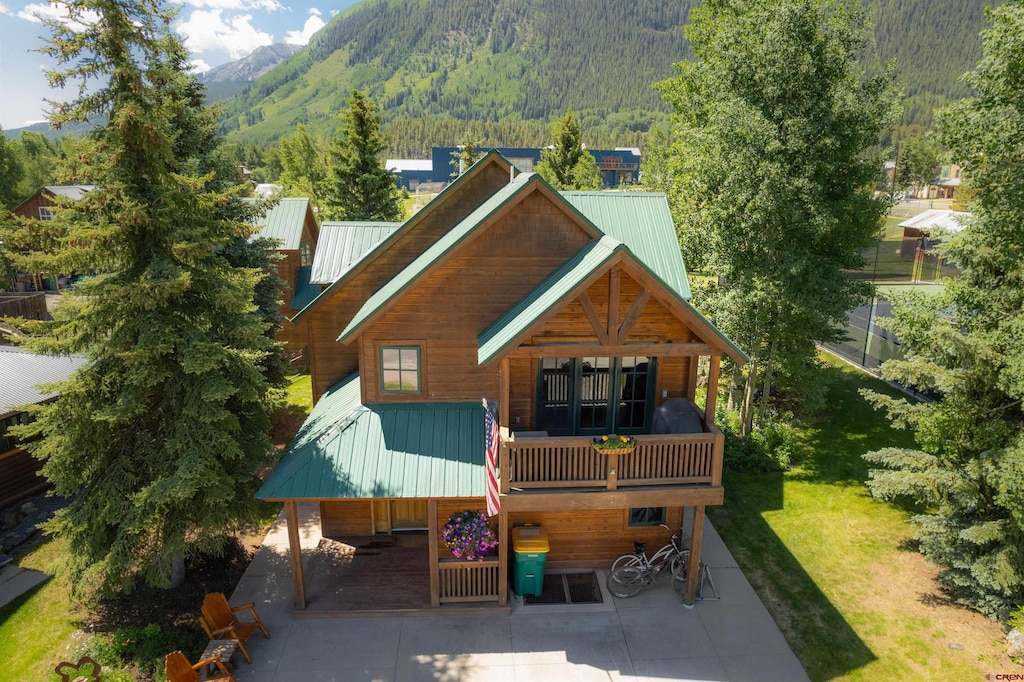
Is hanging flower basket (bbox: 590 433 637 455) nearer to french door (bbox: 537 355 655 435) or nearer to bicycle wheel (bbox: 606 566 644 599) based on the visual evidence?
french door (bbox: 537 355 655 435)

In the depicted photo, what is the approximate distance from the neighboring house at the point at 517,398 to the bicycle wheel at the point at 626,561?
1.05 ft

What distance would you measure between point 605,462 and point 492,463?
226cm

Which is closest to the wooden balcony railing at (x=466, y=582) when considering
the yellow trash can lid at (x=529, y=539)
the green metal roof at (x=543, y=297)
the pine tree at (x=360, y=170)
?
the yellow trash can lid at (x=529, y=539)

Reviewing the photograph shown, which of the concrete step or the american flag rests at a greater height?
the american flag

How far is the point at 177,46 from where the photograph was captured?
1557 cm

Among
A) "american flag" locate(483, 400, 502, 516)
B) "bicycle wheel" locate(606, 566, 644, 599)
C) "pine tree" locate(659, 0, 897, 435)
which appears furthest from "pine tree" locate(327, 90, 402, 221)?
"bicycle wheel" locate(606, 566, 644, 599)

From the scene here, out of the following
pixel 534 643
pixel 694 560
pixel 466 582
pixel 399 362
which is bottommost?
pixel 534 643

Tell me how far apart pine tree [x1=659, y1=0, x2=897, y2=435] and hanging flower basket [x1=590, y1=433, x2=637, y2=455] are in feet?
27.8

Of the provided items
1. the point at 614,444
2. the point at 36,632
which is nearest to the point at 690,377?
the point at 614,444

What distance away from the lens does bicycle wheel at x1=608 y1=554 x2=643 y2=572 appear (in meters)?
13.5

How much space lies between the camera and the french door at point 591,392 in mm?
13188

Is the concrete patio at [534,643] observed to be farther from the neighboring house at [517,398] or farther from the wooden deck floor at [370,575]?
the neighboring house at [517,398]

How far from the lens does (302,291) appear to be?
28.6 metres

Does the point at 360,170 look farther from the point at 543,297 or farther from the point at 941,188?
the point at 941,188
